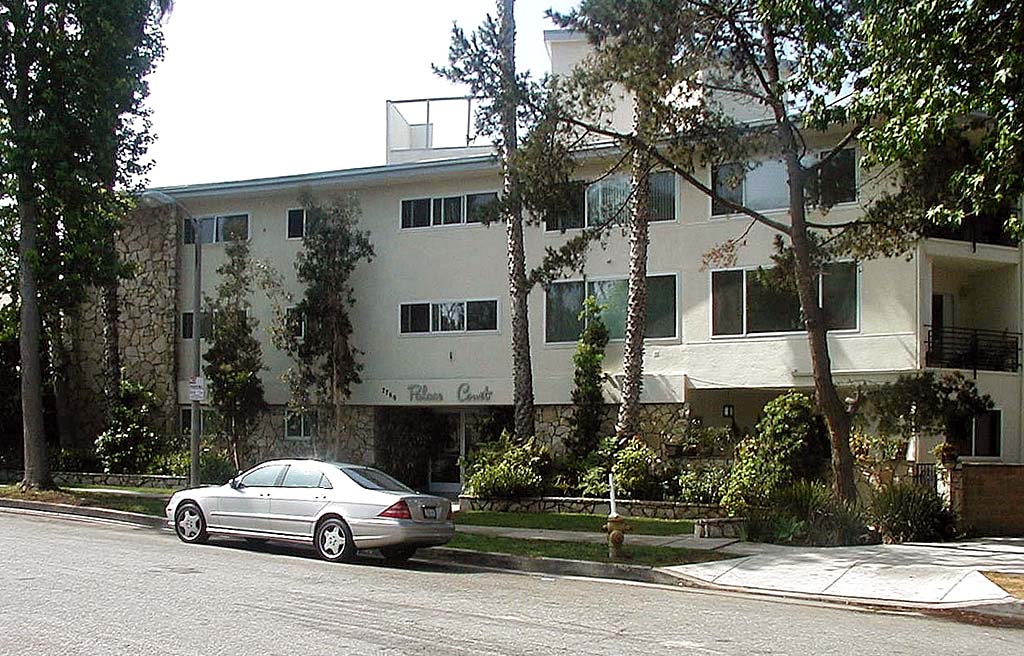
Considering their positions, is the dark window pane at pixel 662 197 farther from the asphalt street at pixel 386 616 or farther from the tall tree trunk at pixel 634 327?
the asphalt street at pixel 386 616

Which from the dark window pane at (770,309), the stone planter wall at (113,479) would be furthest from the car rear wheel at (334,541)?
the stone planter wall at (113,479)

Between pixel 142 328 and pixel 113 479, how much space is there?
518 centimetres

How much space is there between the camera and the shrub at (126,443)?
30.3 m

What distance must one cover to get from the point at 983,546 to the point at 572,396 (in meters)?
10.5

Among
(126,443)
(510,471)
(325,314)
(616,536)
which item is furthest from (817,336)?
(126,443)

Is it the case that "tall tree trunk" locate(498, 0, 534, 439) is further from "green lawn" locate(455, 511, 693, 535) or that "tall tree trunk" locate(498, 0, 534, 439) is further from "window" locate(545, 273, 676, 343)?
"green lawn" locate(455, 511, 693, 535)

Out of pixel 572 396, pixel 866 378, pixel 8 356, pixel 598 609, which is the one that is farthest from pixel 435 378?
pixel 598 609

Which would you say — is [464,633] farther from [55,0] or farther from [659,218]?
[55,0]

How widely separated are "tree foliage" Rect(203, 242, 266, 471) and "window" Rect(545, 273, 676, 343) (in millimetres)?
8166

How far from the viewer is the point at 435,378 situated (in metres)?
28.6

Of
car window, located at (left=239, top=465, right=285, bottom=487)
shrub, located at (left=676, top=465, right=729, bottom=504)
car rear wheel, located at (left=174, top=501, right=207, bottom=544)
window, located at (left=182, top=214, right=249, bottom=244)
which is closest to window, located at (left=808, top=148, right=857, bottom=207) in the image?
shrub, located at (left=676, top=465, right=729, bottom=504)

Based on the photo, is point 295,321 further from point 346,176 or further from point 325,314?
point 346,176

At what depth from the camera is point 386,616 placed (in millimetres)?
10680

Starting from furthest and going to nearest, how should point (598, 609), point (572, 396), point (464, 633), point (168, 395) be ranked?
point (168, 395) → point (572, 396) → point (598, 609) → point (464, 633)
